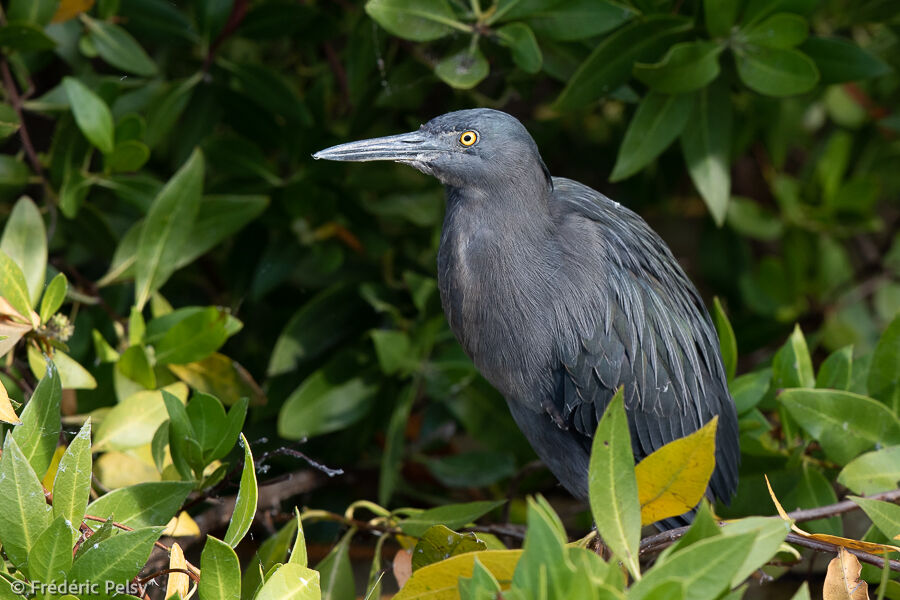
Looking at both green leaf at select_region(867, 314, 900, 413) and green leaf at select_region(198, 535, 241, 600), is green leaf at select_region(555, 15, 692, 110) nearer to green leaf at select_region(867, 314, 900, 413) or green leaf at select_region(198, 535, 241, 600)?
green leaf at select_region(867, 314, 900, 413)

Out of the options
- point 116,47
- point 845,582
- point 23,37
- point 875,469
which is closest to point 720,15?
point 875,469

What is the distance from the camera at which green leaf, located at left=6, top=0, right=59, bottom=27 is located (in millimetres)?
2371

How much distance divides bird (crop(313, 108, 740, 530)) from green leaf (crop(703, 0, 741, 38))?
559 millimetres

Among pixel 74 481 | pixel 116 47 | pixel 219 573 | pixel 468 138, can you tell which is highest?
pixel 116 47

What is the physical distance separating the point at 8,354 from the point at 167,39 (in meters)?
1.19

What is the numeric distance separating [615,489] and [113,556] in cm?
79

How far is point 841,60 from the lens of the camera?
247 centimetres

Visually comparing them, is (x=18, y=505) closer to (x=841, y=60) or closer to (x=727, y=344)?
(x=727, y=344)

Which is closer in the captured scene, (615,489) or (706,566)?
(706,566)

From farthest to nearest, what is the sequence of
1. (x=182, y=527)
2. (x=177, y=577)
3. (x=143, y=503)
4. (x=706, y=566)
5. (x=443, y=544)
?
(x=182, y=527), (x=443, y=544), (x=143, y=503), (x=177, y=577), (x=706, y=566)

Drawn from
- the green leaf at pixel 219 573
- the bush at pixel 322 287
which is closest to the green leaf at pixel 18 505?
the bush at pixel 322 287

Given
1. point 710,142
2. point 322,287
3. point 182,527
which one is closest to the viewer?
point 182,527

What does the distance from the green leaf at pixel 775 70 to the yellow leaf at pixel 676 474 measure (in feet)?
4.18

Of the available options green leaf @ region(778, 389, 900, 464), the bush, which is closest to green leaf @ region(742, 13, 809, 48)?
the bush
